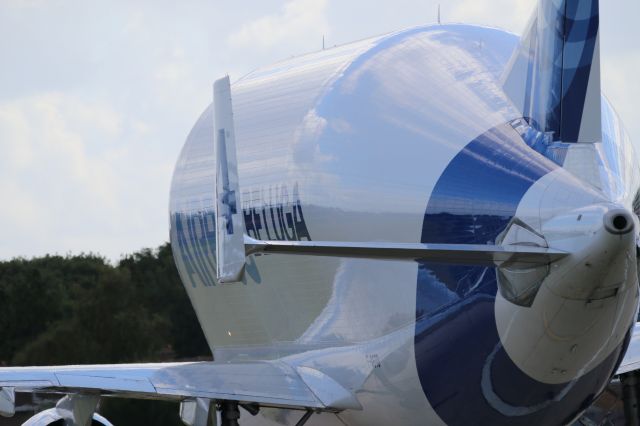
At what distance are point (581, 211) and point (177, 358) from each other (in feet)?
113

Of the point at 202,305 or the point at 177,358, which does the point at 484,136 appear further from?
the point at 177,358

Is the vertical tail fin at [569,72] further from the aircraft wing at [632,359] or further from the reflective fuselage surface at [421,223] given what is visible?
the aircraft wing at [632,359]

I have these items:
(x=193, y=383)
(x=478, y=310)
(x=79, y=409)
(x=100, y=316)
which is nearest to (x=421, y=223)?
(x=478, y=310)

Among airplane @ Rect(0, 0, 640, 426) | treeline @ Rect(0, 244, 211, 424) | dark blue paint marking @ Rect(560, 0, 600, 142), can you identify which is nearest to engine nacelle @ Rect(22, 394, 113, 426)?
airplane @ Rect(0, 0, 640, 426)

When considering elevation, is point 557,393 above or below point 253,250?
below

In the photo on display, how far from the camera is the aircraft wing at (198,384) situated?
19.5m

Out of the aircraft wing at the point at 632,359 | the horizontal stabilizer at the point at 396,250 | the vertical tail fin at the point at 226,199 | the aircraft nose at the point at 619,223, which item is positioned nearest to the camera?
the horizontal stabilizer at the point at 396,250

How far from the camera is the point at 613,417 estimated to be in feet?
93.0

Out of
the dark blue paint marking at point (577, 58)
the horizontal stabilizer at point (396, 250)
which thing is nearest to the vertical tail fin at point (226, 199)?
the horizontal stabilizer at point (396, 250)

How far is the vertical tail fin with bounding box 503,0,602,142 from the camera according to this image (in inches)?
634

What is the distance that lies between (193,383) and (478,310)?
475cm

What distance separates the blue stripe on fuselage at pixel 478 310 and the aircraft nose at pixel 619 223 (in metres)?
1.96

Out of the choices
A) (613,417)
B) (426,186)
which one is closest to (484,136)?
(426,186)

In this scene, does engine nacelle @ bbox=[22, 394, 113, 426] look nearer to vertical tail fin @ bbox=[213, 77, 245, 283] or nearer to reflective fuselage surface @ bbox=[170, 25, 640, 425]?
reflective fuselage surface @ bbox=[170, 25, 640, 425]
